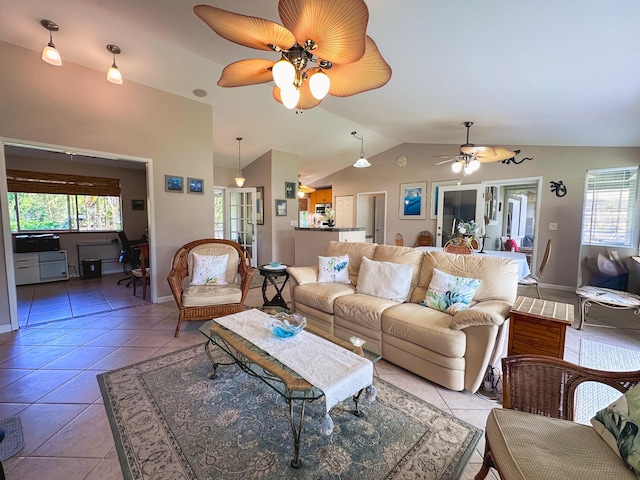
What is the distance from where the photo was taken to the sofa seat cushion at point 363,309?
239cm

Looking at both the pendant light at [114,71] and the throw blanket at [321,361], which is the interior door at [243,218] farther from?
the throw blanket at [321,361]

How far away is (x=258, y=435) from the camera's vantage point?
1587 mm

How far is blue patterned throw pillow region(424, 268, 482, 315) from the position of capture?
2.27 meters

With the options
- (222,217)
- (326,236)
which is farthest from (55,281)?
(326,236)

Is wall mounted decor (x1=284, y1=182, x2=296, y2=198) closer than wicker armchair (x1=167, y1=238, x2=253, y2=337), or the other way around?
wicker armchair (x1=167, y1=238, x2=253, y2=337)

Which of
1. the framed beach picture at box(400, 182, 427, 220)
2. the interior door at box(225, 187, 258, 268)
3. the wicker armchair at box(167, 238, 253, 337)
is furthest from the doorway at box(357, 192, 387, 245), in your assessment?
the wicker armchair at box(167, 238, 253, 337)

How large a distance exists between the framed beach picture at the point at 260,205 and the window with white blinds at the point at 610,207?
19.4 feet

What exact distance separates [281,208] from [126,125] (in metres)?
3.25

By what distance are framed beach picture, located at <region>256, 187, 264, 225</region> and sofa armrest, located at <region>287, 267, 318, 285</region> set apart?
130 inches

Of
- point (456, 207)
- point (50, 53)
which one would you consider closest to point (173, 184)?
point (50, 53)

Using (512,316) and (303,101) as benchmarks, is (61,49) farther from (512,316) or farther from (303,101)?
(512,316)

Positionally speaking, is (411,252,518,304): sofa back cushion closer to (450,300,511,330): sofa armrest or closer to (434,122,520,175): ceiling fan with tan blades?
(450,300,511,330): sofa armrest

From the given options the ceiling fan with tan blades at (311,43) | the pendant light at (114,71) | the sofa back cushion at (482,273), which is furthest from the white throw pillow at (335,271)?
the pendant light at (114,71)

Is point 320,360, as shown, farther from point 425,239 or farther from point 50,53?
point 425,239
